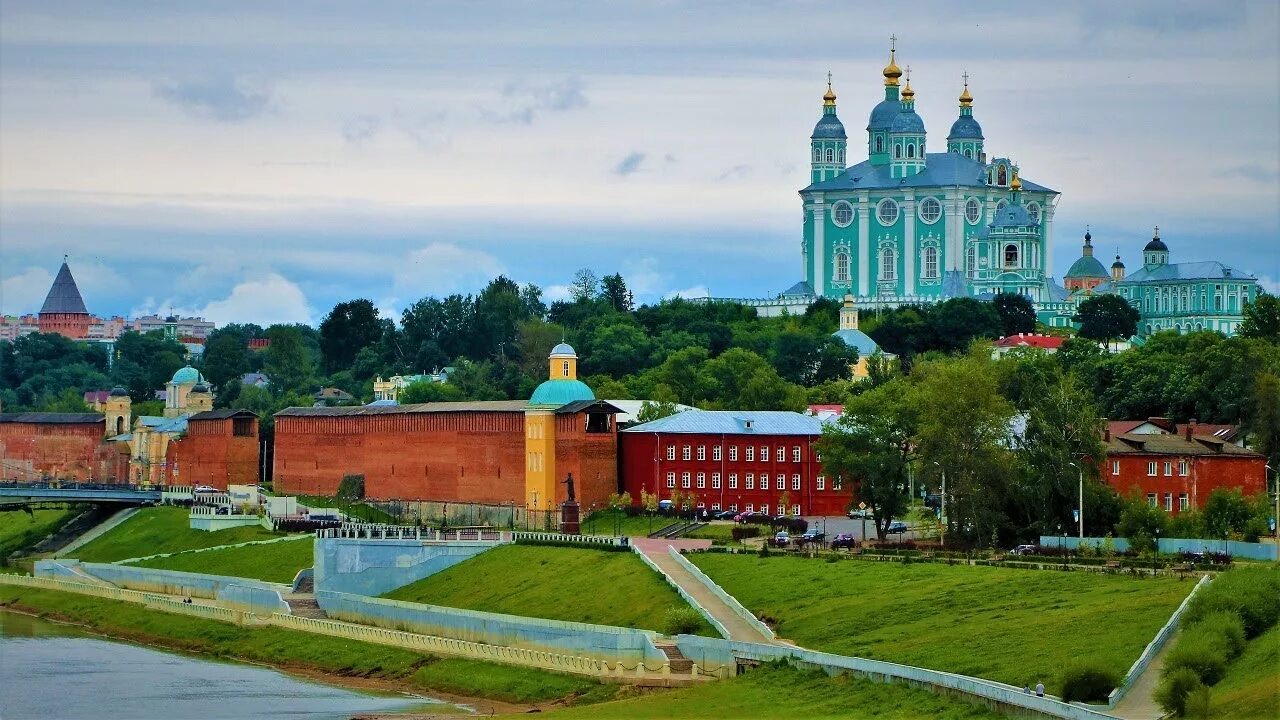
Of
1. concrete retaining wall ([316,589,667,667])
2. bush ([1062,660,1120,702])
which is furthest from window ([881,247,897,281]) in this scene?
bush ([1062,660,1120,702])

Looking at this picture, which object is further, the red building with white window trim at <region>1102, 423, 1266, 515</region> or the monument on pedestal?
the monument on pedestal

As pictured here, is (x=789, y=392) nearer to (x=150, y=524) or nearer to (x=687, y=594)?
(x=150, y=524)

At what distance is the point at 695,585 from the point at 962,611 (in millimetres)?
10721

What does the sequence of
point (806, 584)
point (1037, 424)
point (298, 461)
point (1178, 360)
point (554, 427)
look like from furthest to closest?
point (298, 461) < point (1178, 360) < point (554, 427) < point (1037, 424) < point (806, 584)

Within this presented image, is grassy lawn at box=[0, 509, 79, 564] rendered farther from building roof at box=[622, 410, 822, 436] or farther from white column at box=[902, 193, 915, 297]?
white column at box=[902, 193, 915, 297]

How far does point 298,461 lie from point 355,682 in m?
52.7

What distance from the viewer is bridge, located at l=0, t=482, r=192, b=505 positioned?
10550cm

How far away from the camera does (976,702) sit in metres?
46.3

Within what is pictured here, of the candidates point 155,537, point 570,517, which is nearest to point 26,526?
point 155,537

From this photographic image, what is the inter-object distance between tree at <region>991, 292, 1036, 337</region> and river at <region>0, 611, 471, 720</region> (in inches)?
3418

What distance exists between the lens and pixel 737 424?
90.9m

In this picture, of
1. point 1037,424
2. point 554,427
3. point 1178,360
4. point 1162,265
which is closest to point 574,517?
point 554,427

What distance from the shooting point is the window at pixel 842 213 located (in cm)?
16825

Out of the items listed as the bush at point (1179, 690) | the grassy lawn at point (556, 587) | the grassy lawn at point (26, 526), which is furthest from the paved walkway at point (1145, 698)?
the grassy lawn at point (26, 526)
